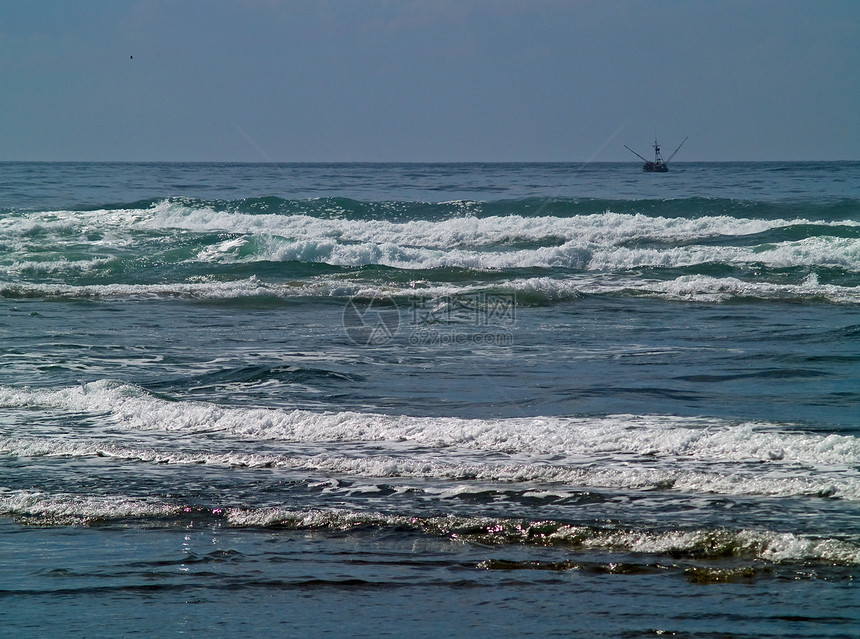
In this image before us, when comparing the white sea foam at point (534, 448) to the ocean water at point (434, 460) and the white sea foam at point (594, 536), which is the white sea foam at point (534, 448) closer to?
the ocean water at point (434, 460)

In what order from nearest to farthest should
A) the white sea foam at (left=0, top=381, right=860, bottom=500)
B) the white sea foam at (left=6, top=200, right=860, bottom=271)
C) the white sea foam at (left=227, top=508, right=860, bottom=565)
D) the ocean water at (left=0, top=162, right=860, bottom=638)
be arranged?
1. the ocean water at (left=0, top=162, right=860, bottom=638)
2. the white sea foam at (left=227, top=508, right=860, bottom=565)
3. the white sea foam at (left=0, top=381, right=860, bottom=500)
4. the white sea foam at (left=6, top=200, right=860, bottom=271)

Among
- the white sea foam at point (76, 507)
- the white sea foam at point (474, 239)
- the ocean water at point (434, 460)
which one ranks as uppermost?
the white sea foam at point (474, 239)

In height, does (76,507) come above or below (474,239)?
below

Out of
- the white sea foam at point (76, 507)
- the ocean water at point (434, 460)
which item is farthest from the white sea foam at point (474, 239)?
the white sea foam at point (76, 507)

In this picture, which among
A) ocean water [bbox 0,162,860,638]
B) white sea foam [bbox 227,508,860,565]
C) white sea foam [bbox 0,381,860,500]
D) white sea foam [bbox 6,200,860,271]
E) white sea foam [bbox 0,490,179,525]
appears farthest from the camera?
white sea foam [bbox 6,200,860,271]

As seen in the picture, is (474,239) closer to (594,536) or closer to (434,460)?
(434,460)

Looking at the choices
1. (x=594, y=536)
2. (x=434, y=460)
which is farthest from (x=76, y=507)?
(x=594, y=536)

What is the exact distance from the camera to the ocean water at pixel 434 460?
3.94 m

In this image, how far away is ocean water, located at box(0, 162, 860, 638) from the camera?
3.94 meters

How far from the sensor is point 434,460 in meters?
6.30

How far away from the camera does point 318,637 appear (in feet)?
11.8

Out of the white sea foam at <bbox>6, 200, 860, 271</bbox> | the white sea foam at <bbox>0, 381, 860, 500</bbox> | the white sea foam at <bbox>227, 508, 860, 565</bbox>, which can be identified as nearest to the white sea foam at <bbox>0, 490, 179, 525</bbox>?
the white sea foam at <bbox>227, 508, 860, 565</bbox>

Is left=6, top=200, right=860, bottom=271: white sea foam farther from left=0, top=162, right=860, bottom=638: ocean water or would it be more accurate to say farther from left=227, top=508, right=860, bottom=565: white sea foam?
left=227, top=508, right=860, bottom=565: white sea foam

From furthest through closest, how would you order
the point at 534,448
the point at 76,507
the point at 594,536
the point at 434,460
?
the point at 534,448 → the point at 434,460 → the point at 76,507 → the point at 594,536
